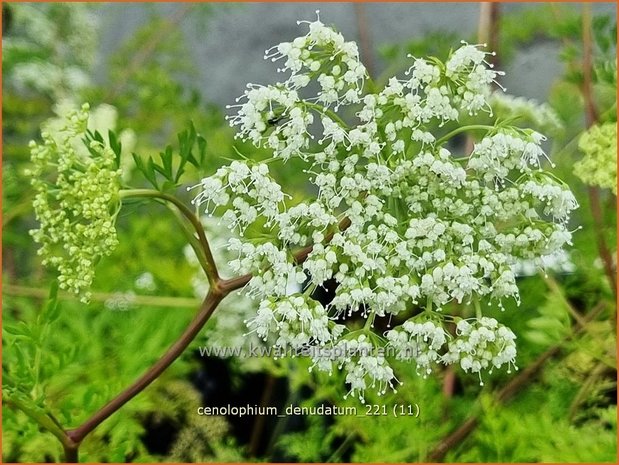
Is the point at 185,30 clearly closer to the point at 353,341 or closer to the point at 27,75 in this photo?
the point at 27,75

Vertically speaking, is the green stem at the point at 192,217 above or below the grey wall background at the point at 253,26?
below

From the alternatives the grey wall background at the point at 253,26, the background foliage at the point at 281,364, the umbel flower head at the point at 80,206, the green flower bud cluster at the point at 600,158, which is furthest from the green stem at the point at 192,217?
the grey wall background at the point at 253,26

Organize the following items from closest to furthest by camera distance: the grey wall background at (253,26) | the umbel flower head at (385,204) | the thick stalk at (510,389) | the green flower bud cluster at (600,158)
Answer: the umbel flower head at (385,204) → the green flower bud cluster at (600,158) → the thick stalk at (510,389) → the grey wall background at (253,26)

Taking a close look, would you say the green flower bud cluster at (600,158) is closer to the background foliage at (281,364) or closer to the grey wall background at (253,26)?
the background foliage at (281,364)

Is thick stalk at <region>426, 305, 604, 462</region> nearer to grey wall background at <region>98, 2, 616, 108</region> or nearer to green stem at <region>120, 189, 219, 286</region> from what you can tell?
green stem at <region>120, 189, 219, 286</region>

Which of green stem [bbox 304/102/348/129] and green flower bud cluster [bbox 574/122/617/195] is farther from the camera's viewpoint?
green flower bud cluster [bbox 574/122/617/195]

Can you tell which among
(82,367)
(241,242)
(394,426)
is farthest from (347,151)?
(82,367)

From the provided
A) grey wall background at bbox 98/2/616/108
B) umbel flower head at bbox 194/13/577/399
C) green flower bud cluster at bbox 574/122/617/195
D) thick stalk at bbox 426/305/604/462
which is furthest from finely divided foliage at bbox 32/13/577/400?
grey wall background at bbox 98/2/616/108
